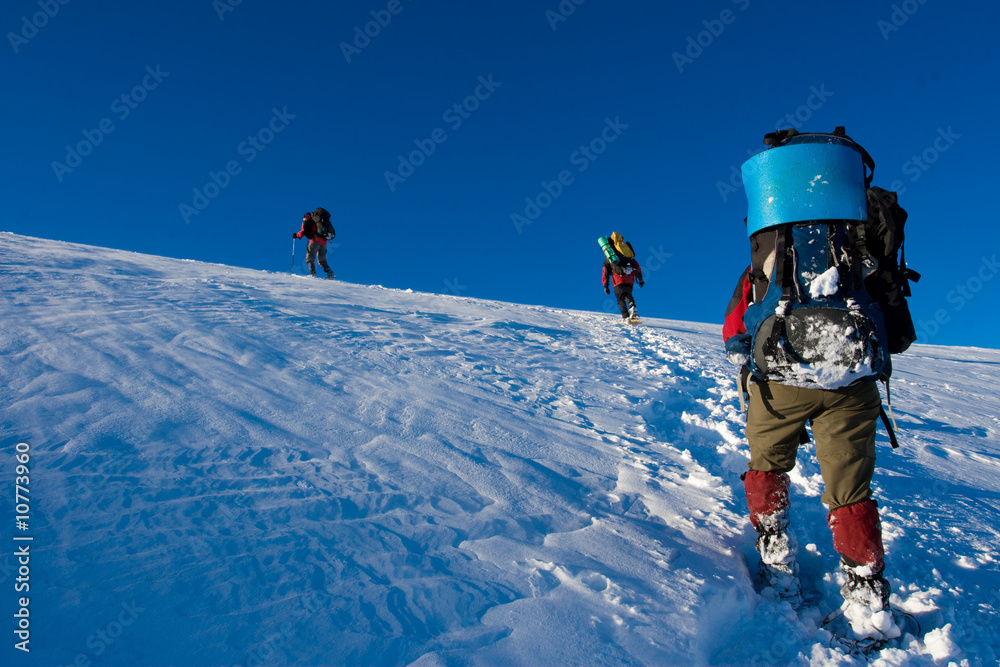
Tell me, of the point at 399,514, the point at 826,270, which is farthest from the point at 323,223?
the point at 826,270

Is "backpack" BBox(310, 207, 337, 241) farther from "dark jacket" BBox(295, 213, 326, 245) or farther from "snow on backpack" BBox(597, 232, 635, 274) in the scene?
"snow on backpack" BBox(597, 232, 635, 274)

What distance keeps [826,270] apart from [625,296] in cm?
875

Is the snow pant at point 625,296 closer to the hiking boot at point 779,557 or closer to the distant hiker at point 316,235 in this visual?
the distant hiker at point 316,235

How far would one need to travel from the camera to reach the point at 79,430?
7.78ft

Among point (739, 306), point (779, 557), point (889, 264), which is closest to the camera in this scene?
point (889, 264)

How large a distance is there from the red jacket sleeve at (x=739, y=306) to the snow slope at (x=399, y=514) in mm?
1050

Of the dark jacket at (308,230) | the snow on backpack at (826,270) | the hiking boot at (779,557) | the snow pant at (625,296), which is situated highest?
the dark jacket at (308,230)

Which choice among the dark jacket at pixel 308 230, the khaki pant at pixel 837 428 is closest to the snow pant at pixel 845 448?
the khaki pant at pixel 837 428

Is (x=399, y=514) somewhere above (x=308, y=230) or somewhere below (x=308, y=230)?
below

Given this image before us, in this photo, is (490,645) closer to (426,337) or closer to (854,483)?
(854,483)

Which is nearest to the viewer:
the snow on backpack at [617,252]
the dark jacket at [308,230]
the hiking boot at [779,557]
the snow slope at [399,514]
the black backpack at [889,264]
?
the snow slope at [399,514]

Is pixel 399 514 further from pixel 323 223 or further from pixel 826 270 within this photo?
pixel 323 223

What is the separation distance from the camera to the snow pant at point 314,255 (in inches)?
538

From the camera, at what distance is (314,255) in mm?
13773
